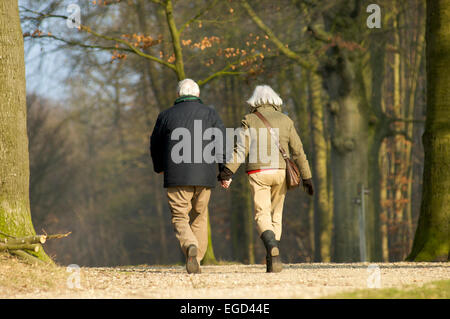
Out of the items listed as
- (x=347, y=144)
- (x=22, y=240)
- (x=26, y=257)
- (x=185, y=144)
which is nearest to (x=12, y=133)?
(x=22, y=240)

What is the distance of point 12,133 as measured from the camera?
803cm

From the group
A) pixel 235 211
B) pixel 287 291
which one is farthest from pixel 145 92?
pixel 287 291

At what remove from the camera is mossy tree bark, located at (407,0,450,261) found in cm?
1007

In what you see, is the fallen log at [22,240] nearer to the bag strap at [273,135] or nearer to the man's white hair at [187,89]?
the man's white hair at [187,89]

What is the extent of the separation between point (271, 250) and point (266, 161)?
100 centimetres

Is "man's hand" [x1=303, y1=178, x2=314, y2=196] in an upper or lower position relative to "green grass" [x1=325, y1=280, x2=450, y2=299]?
upper

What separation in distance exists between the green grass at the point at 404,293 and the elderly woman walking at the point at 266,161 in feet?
6.68

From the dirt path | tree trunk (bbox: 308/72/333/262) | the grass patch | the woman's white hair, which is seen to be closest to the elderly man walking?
the woman's white hair

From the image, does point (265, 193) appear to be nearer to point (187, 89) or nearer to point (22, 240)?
point (187, 89)

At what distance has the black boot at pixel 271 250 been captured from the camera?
7781 mm

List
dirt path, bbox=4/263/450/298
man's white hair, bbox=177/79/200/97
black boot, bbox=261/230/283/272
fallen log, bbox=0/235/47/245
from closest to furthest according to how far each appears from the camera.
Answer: dirt path, bbox=4/263/450/298 < fallen log, bbox=0/235/47/245 < black boot, bbox=261/230/283/272 < man's white hair, bbox=177/79/200/97

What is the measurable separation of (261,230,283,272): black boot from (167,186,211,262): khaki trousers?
775 mm

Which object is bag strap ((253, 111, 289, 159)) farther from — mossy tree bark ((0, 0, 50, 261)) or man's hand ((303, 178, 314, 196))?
mossy tree bark ((0, 0, 50, 261))

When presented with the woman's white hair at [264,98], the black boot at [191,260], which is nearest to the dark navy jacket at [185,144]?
the woman's white hair at [264,98]
